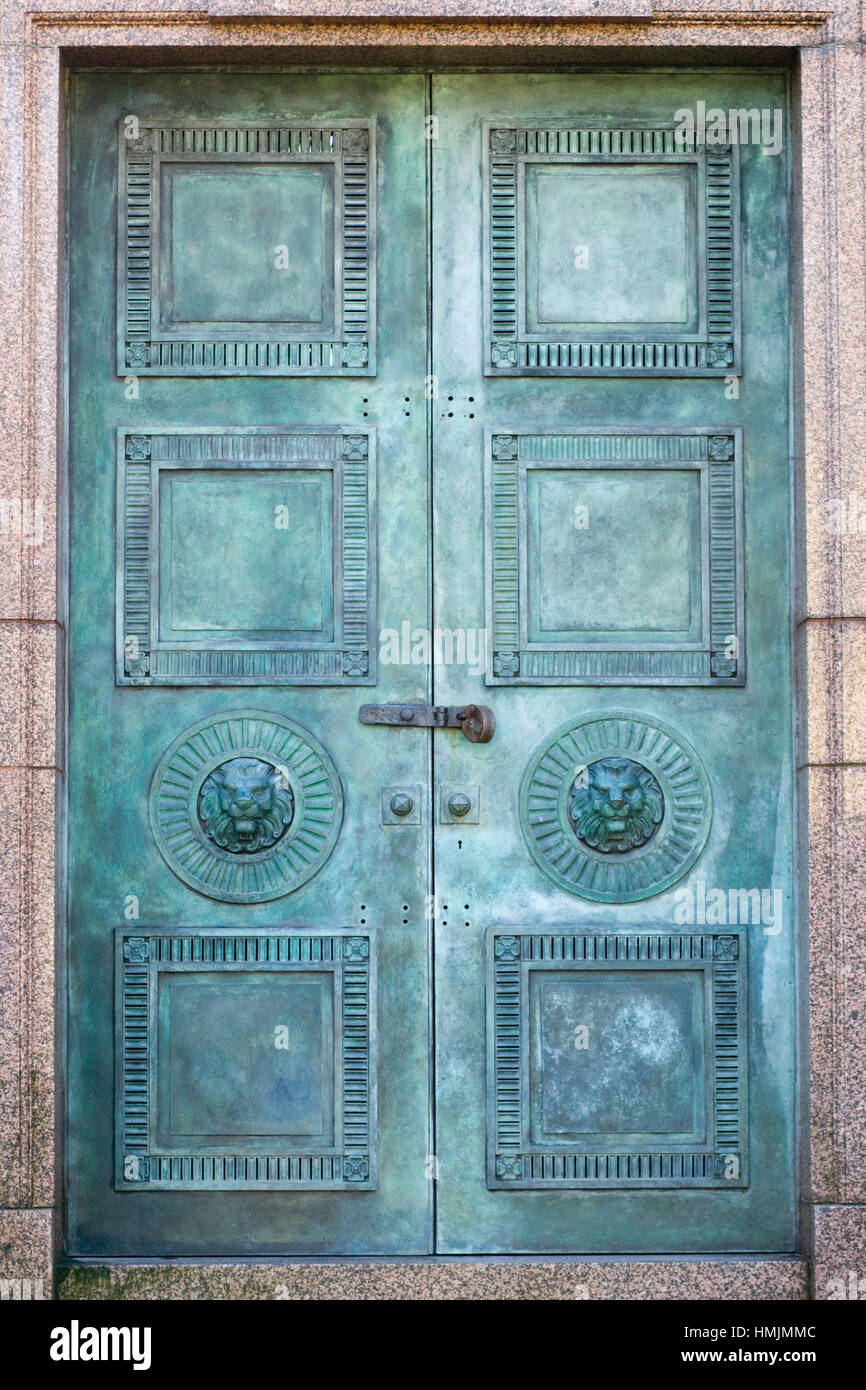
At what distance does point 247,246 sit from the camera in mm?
7375

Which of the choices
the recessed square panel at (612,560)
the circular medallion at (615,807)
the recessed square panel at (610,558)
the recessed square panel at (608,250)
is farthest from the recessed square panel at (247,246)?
the circular medallion at (615,807)

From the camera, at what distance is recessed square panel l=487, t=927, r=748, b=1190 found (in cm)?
715

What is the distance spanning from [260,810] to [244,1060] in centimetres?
90

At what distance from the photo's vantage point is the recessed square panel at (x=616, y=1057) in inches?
282

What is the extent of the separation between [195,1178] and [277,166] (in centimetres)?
371

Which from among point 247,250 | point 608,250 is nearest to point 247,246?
point 247,250

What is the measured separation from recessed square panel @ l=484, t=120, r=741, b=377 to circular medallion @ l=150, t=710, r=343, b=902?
1.59m

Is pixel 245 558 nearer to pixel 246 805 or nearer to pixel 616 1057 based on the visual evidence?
pixel 246 805

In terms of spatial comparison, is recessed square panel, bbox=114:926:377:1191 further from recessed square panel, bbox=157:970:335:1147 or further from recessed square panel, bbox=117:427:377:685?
recessed square panel, bbox=117:427:377:685

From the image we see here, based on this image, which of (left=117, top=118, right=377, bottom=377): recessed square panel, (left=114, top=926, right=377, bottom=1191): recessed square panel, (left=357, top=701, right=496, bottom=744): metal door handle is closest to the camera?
(left=114, top=926, right=377, bottom=1191): recessed square panel

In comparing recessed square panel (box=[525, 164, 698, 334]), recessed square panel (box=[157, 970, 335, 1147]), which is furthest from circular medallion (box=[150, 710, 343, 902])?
recessed square panel (box=[525, 164, 698, 334])

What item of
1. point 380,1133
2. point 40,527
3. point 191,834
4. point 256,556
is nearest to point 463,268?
point 256,556

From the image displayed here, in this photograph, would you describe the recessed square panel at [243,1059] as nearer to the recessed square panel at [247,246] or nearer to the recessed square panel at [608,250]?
the recessed square panel at [247,246]

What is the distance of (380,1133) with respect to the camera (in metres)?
7.16
